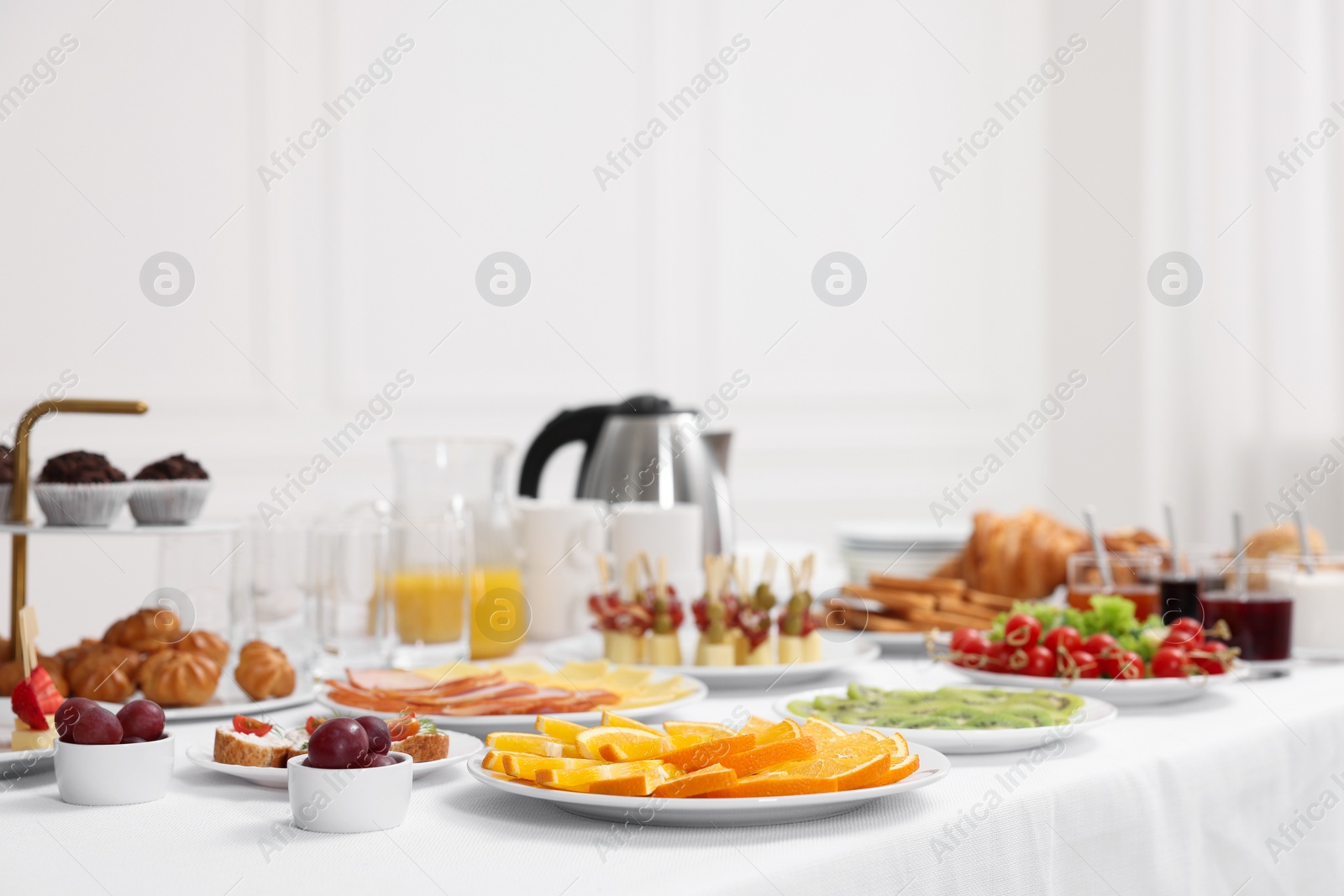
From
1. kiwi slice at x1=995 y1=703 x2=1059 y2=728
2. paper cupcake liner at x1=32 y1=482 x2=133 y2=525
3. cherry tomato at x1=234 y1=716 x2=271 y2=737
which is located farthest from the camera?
paper cupcake liner at x1=32 y1=482 x2=133 y2=525

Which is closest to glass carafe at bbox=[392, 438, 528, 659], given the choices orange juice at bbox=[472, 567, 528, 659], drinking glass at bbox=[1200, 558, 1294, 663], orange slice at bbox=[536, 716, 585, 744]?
orange juice at bbox=[472, 567, 528, 659]

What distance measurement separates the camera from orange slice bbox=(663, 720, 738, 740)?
87 centimetres

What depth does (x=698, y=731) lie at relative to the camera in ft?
2.89

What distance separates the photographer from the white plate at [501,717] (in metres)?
1.03

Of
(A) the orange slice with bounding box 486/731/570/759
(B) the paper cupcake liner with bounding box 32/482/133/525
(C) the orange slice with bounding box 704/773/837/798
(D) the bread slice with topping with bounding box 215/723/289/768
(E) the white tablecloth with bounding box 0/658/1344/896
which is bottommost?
(E) the white tablecloth with bounding box 0/658/1344/896

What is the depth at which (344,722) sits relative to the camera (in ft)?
2.54

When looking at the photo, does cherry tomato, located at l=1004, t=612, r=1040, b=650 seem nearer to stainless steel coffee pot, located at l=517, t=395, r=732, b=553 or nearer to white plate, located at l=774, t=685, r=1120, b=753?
white plate, located at l=774, t=685, r=1120, b=753

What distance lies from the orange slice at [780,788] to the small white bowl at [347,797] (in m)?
0.20

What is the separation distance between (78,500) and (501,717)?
0.44m

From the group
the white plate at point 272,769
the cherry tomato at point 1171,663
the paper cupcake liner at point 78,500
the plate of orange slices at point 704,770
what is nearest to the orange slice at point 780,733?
the plate of orange slices at point 704,770

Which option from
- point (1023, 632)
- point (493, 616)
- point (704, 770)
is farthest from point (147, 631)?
point (1023, 632)

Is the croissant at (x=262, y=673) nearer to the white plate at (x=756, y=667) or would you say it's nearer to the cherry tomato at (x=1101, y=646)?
the white plate at (x=756, y=667)

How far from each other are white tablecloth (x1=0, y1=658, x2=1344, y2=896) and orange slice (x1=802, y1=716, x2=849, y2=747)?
0.05m

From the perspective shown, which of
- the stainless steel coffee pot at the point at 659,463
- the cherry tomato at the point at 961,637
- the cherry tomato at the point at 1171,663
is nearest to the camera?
the cherry tomato at the point at 1171,663
